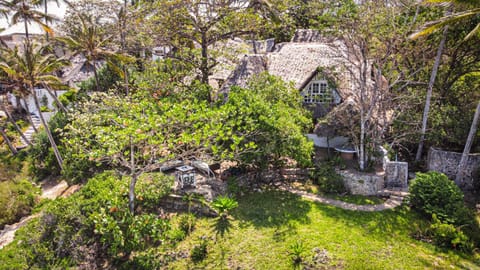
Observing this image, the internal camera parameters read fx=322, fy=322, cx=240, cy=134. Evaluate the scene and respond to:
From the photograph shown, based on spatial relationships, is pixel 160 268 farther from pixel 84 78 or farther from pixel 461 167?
pixel 84 78

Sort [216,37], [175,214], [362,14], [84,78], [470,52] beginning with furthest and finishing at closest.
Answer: [84,78]
[216,37]
[470,52]
[362,14]
[175,214]

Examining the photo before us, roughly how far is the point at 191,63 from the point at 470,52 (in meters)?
16.9

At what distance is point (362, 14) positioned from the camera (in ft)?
56.2

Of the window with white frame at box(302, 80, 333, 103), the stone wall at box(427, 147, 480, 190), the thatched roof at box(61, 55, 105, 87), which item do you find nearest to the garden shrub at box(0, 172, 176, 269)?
the window with white frame at box(302, 80, 333, 103)

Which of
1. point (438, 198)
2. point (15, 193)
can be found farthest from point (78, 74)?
point (438, 198)

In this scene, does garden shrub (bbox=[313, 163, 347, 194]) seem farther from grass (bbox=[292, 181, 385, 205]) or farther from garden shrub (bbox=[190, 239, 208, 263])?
garden shrub (bbox=[190, 239, 208, 263])

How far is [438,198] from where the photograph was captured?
546 inches

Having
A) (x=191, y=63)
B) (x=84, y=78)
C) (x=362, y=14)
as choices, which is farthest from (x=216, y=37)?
(x=84, y=78)

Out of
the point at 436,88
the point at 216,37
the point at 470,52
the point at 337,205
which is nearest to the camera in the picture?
the point at 337,205

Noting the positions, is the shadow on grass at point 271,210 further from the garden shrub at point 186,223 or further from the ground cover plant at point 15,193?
the ground cover plant at point 15,193

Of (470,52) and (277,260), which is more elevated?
(470,52)

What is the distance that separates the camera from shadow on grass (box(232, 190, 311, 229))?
1385cm

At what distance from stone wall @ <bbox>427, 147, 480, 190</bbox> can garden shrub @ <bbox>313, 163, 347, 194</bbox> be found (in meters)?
5.41

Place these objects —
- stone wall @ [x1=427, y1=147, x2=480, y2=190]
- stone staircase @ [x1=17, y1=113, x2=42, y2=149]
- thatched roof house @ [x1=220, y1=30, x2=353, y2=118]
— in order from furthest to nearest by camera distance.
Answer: stone staircase @ [x1=17, y1=113, x2=42, y2=149] < thatched roof house @ [x1=220, y1=30, x2=353, y2=118] < stone wall @ [x1=427, y1=147, x2=480, y2=190]
